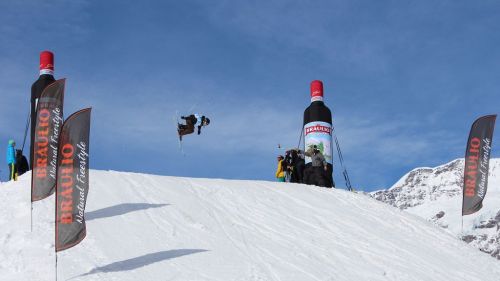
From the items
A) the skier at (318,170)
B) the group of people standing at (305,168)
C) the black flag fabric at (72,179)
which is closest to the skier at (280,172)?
the group of people standing at (305,168)

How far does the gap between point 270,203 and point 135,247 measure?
5638 mm

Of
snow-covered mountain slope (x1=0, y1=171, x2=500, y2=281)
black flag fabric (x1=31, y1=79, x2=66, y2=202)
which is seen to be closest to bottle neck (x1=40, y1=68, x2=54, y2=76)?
snow-covered mountain slope (x1=0, y1=171, x2=500, y2=281)

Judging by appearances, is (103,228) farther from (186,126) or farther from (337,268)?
(186,126)

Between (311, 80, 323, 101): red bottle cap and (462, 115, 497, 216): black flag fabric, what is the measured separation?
20.9 feet

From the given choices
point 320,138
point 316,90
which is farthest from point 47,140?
point 316,90

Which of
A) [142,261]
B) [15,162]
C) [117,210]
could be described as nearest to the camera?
[142,261]

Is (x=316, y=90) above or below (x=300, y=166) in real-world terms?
above

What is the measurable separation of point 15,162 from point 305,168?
9090 millimetres

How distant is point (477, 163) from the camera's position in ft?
64.6

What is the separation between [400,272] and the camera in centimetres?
1384

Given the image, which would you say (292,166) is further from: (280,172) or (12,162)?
(12,162)

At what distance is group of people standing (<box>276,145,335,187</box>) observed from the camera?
70.8 ft

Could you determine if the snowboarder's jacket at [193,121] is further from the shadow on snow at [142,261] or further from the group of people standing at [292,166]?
the shadow on snow at [142,261]

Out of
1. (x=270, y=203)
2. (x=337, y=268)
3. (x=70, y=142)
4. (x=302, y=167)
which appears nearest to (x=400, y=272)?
(x=337, y=268)
